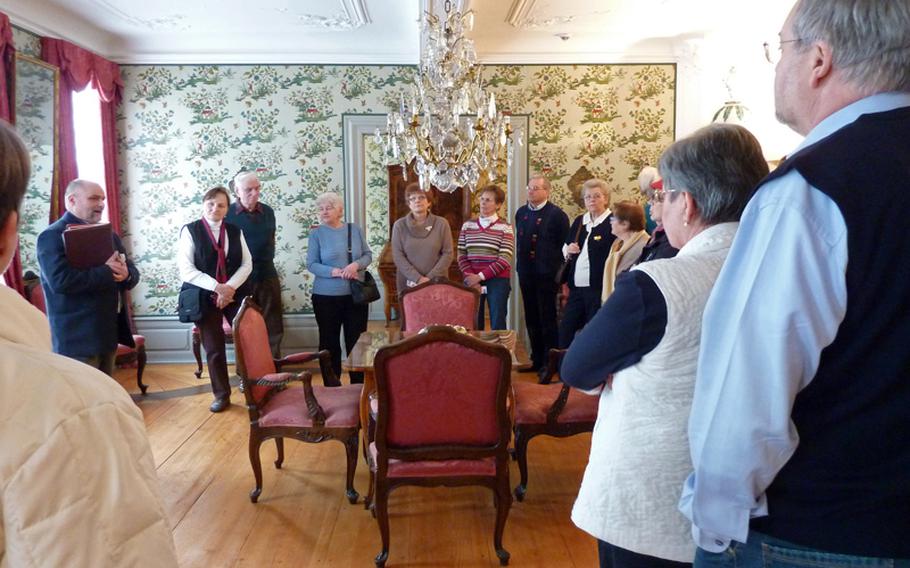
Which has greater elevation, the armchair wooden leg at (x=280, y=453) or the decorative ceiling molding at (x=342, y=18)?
the decorative ceiling molding at (x=342, y=18)

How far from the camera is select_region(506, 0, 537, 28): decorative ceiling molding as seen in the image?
4.78 metres

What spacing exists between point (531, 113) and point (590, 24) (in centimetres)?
95

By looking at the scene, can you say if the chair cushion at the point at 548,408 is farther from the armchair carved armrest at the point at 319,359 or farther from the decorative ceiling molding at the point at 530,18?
the decorative ceiling molding at the point at 530,18

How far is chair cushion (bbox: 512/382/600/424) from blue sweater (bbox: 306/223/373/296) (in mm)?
1814

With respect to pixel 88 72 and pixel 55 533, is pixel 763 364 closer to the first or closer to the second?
pixel 55 533

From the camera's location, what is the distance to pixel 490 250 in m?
5.24

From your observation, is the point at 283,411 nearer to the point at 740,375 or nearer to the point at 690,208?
the point at 690,208

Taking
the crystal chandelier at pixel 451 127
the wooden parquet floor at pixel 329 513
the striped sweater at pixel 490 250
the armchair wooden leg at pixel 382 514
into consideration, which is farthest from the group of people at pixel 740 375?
the striped sweater at pixel 490 250

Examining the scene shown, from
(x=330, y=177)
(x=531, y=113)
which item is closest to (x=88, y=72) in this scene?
(x=330, y=177)

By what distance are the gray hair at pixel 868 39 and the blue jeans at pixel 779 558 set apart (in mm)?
599

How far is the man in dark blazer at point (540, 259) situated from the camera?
211 inches

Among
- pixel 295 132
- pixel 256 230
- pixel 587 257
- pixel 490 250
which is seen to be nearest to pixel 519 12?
pixel 490 250

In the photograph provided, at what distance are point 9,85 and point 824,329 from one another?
4.95m

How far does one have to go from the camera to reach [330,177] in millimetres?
6066
